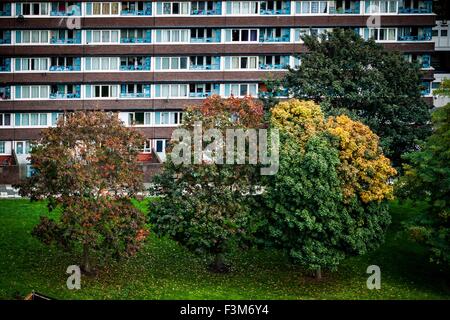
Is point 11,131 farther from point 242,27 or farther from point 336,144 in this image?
point 336,144

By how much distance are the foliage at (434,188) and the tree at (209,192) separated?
31.7 ft

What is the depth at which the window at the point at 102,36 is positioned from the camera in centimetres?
9406

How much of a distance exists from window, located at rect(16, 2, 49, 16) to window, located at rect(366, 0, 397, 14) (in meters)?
29.5

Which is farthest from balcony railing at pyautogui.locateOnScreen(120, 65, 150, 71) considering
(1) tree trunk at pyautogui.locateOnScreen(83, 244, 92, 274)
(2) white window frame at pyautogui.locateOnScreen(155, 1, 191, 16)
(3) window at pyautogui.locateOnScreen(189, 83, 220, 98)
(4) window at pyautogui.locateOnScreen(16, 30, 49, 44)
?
(1) tree trunk at pyautogui.locateOnScreen(83, 244, 92, 274)

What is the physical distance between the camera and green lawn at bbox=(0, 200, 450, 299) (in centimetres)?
5881

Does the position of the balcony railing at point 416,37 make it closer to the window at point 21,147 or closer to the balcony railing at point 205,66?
the balcony railing at point 205,66

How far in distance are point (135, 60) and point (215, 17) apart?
833 cm

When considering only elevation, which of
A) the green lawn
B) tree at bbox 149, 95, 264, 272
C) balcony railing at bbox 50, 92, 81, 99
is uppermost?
balcony railing at bbox 50, 92, 81, 99

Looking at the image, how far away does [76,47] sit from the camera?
93625mm

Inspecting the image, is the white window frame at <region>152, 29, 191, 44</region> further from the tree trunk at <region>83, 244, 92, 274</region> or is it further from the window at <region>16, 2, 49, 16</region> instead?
the tree trunk at <region>83, 244, 92, 274</region>

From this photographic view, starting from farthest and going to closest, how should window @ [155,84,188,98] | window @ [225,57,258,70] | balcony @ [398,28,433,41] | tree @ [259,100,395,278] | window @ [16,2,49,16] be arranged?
balcony @ [398,28,433,41]
window @ [155,84,188,98]
window @ [225,57,258,70]
window @ [16,2,49,16]
tree @ [259,100,395,278]

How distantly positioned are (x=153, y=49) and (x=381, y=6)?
69.9ft

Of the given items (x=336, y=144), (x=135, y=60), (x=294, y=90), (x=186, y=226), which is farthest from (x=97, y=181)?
(x=135, y=60)

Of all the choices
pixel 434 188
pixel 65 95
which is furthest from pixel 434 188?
pixel 65 95
